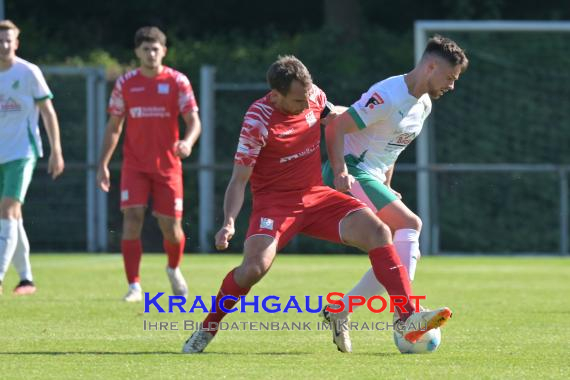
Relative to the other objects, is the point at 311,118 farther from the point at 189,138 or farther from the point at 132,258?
the point at 132,258

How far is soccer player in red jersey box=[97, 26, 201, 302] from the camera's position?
11289mm

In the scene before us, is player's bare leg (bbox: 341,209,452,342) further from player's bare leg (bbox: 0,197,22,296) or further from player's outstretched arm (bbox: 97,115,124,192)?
player's bare leg (bbox: 0,197,22,296)

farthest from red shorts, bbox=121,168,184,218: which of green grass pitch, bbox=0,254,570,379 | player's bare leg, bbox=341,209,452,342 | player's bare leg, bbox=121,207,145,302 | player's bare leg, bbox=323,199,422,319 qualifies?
player's bare leg, bbox=341,209,452,342

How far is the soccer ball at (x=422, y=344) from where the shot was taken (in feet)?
25.8

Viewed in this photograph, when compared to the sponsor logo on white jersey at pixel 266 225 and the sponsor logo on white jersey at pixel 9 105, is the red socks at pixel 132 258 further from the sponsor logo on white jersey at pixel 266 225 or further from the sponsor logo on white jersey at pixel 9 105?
the sponsor logo on white jersey at pixel 266 225

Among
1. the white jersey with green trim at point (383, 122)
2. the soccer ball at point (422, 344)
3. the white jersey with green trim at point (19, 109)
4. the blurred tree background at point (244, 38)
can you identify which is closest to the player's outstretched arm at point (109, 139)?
the white jersey with green trim at point (19, 109)

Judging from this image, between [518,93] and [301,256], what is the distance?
4.02 metres

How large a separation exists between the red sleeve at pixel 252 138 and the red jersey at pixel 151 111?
3.54 m

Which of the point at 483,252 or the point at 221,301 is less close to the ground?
the point at 221,301

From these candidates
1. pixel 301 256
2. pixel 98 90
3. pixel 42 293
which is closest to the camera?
pixel 42 293

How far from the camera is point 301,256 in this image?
62.3 feet

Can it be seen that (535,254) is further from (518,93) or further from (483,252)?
(518,93)

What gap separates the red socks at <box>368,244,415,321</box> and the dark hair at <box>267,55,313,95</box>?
1053 millimetres

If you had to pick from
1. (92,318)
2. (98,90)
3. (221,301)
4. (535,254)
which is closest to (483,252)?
(535,254)
